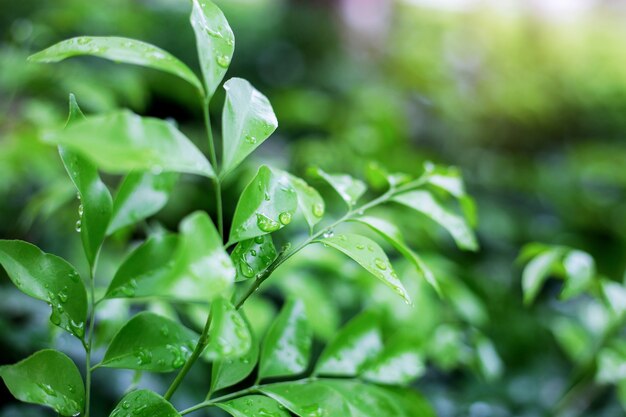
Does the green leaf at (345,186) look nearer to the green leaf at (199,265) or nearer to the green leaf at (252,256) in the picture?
the green leaf at (252,256)

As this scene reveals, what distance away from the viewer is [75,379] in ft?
1.62

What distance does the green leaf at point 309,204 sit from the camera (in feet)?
1.77

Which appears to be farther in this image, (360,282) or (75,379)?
(360,282)

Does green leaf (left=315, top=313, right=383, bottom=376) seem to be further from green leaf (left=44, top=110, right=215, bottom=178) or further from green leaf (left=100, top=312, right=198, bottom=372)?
green leaf (left=44, top=110, right=215, bottom=178)

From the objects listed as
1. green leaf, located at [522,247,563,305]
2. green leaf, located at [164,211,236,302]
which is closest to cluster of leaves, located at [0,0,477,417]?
green leaf, located at [164,211,236,302]

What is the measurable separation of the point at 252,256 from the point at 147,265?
0.32 ft

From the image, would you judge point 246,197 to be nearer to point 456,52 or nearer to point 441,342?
point 441,342

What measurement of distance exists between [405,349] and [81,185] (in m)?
0.45

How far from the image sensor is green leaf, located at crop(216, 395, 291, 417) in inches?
19.2

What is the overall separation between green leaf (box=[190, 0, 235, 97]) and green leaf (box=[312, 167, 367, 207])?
0.18 metres

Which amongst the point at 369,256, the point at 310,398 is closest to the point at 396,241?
the point at 369,256

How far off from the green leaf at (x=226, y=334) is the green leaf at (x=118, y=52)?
17 centimetres

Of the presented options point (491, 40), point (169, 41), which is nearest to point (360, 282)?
point (491, 40)

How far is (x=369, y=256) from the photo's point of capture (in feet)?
1.63
